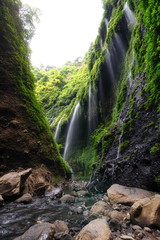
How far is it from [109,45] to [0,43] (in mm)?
8553

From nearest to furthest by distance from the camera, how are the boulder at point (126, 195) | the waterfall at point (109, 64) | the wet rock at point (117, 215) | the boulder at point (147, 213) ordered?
the boulder at point (147, 213) < the wet rock at point (117, 215) < the boulder at point (126, 195) < the waterfall at point (109, 64)

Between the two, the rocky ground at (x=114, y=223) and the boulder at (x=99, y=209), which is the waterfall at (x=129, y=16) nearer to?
the rocky ground at (x=114, y=223)

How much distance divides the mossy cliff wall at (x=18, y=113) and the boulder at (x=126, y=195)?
11.5ft

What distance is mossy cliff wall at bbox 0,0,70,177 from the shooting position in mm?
5426

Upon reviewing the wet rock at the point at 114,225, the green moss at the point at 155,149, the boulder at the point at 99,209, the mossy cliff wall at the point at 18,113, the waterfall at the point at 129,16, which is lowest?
the boulder at the point at 99,209

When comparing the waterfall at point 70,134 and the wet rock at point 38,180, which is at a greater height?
the waterfall at point 70,134

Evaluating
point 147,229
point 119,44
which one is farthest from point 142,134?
point 119,44

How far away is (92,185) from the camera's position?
609 centimetres

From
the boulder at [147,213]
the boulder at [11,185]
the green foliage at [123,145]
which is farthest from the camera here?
the green foliage at [123,145]

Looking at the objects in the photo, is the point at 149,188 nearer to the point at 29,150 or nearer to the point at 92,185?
the point at 92,185

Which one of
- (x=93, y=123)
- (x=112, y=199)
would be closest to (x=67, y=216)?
(x=112, y=199)

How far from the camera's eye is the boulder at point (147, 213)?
2059 millimetres

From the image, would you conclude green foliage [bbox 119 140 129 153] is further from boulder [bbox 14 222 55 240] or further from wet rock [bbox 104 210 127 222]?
boulder [bbox 14 222 55 240]

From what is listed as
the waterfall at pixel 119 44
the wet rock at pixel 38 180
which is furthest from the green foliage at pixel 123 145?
the waterfall at pixel 119 44
